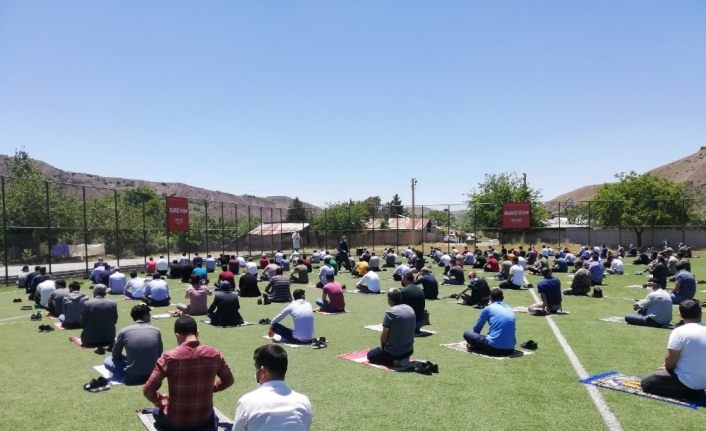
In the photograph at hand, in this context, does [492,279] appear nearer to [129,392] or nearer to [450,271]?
[450,271]

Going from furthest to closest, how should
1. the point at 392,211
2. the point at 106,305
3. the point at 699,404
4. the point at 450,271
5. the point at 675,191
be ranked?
the point at 675,191 < the point at 392,211 < the point at 450,271 < the point at 106,305 < the point at 699,404

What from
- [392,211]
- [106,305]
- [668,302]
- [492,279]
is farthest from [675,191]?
[106,305]

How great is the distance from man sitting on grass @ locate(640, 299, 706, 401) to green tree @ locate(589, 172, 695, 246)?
46.3 meters

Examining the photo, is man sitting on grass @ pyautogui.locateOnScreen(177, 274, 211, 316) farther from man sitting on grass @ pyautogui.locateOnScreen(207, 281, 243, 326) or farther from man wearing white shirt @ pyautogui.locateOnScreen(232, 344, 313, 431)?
man wearing white shirt @ pyautogui.locateOnScreen(232, 344, 313, 431)

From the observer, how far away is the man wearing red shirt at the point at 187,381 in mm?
5105

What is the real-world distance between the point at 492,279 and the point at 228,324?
49.3 ft

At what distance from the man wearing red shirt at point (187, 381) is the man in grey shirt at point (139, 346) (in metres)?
2.09

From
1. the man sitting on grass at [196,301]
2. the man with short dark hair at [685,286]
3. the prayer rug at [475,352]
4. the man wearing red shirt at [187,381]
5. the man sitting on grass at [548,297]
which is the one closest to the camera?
the man wearing red shirt at [187,381]

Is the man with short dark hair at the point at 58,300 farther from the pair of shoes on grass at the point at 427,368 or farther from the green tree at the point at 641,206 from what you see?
the green tree at the point at 641,206

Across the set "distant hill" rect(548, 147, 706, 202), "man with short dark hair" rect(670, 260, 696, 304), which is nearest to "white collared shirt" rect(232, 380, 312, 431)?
"man with short dark hair" rect(670, 260, 696, 304)

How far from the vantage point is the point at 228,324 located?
1292cm

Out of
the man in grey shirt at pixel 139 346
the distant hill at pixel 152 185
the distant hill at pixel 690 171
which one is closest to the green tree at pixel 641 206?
the man in grey shirt at pixel 139 346

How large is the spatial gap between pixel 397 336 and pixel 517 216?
1517 inches

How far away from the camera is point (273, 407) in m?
3.62
